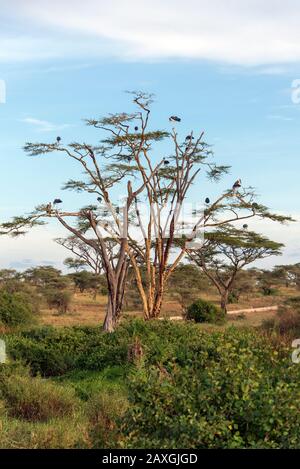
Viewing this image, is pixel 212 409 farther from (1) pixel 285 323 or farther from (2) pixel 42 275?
(2) pixel 42 275

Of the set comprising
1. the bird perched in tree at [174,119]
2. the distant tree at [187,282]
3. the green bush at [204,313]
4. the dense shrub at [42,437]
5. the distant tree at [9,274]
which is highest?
the bird perched in tree at [174,119]

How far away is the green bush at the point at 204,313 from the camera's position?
28719 mm

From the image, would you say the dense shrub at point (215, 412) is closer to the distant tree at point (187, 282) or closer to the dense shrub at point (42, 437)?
the dense shrub at point (42, 437)

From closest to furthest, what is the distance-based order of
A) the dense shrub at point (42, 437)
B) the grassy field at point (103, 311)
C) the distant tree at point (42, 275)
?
the dense shrub at point (42, 437)
the grassy field at point (103, 311)
the distant tree at point (42, 275)

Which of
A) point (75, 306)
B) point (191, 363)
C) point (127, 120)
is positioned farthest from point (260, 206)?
point (191, 363)

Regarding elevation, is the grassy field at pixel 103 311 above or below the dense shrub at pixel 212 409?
above

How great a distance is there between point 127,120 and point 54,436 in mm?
21005

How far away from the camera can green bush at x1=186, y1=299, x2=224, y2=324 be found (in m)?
28.7

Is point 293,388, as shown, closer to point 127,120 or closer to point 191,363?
point 191,363

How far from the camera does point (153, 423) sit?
515 cm

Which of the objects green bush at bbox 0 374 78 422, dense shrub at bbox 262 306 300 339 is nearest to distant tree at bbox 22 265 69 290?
dense shrub at bbox 262 306 300 339

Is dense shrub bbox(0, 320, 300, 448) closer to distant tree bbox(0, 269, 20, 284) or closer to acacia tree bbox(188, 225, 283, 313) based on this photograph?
acacia tree bbox(188, 225, 283, 313)

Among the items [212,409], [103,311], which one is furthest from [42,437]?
[103,311]

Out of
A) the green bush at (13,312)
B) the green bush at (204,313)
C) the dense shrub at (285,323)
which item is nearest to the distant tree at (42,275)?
the green bush at (204,313)
